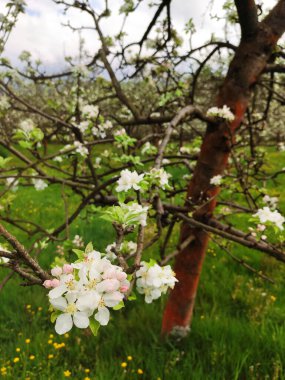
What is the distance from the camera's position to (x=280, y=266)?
4598 mm

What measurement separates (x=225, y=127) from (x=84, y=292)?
2.00 metres

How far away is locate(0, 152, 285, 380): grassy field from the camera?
2.82 meters

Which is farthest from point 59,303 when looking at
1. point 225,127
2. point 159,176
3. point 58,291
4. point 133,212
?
point 225,127

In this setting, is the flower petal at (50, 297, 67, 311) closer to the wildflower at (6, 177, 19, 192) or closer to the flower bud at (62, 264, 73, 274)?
the flower bud at (62, 264, 73, 274)

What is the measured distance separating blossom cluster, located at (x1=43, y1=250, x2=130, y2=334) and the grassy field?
2121 millimetres

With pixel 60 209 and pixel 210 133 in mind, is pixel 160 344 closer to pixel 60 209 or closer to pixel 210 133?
pixel 210 133

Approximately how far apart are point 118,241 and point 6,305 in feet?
11.6

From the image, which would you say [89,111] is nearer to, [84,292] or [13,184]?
[13,184]

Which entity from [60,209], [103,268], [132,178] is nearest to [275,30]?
[132,178]

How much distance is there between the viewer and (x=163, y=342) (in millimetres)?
3221

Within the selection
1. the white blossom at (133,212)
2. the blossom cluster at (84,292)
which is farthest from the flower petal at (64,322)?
the white blossom at (133,212)

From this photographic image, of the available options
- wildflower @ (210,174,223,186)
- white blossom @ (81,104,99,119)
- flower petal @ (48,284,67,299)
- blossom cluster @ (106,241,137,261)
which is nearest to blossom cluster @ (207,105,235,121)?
wildflower @ (210,174,223,186)

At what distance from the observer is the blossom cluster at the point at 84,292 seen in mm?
798

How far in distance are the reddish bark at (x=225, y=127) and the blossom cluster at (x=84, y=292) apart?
58.7 inches
